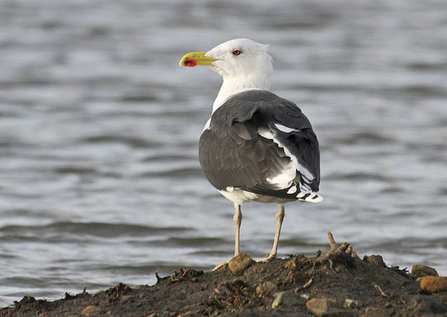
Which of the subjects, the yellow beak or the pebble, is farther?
the yellow beak

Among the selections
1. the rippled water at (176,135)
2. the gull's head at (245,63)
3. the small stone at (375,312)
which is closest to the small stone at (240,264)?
the small stone at (375,312)

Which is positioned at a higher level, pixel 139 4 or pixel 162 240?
pixel 139 4

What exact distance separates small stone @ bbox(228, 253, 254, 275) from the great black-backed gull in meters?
0.42

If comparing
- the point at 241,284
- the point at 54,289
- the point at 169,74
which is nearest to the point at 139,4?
the point at 169,74

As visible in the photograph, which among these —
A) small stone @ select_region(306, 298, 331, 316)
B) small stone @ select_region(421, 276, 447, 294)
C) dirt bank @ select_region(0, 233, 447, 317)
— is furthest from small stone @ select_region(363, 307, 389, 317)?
small stone @ select_region(421, 276, 447, 294)

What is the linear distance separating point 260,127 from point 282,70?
468 inches

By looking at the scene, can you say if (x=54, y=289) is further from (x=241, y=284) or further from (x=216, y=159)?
(x=241, y=284)

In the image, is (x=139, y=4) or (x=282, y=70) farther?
(x=139, y=4)

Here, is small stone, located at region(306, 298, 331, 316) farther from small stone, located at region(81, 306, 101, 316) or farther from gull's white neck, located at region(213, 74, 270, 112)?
gull's white neck, located at region(213, 74, 270, 112)

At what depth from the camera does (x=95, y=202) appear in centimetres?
956

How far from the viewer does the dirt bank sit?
14.7 ft

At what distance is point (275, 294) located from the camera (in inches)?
184

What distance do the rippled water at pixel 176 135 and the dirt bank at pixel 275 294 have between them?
1732mm

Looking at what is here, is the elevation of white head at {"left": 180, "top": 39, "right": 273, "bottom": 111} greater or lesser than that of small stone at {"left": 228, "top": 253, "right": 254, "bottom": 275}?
greater
